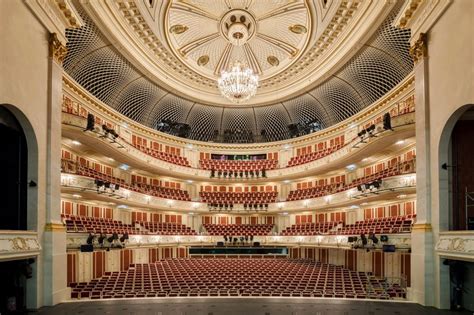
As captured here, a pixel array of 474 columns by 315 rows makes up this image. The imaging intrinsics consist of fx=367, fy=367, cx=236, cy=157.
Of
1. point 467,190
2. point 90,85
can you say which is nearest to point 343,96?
point 467,190

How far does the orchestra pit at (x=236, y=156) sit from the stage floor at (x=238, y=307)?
119 millimetres

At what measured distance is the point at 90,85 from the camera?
20094mm

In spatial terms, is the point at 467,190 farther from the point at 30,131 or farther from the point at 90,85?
the point at 90,85

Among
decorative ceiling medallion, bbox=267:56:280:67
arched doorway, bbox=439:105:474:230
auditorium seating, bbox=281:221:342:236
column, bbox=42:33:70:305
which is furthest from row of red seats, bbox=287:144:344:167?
column, bbox=42:33:70:305

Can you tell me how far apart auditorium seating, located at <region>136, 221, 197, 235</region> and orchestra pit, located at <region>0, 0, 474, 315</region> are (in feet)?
1.13

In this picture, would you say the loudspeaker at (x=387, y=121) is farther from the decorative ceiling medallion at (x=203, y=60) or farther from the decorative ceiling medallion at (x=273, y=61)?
the decorative ceiling medallion at (x=203, y=60)

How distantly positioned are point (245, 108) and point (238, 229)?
9888 mm

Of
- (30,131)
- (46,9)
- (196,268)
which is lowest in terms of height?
(196,268)

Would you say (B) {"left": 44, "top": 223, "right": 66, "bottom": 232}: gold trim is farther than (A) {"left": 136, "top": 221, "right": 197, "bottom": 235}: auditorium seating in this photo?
No

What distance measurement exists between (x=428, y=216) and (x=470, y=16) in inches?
223

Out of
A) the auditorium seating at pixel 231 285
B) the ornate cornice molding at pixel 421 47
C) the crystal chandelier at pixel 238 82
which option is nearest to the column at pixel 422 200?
the ornate cornice molding at pixel 421 47

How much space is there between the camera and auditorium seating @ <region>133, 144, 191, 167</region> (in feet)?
84.8

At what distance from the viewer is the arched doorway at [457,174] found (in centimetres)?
1071

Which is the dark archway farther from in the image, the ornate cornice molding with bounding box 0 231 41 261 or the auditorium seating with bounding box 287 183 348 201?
the auditorium seating with bounding box 287 183 348 201
